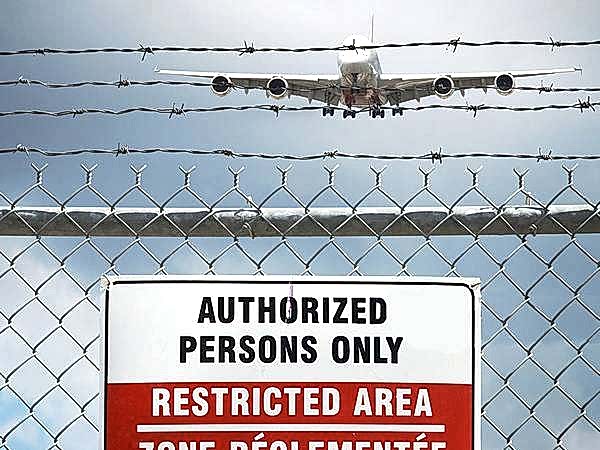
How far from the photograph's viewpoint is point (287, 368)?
2.87 meters

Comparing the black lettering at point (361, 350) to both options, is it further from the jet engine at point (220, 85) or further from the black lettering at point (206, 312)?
the jet engine at point (220, 85)

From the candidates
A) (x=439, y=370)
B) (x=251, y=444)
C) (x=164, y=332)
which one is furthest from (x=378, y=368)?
(x=164, y=332)

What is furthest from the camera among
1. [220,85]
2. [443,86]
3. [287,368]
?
[443,86]

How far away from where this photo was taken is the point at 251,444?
9.38ft

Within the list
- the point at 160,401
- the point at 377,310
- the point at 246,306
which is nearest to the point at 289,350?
A: the point at 246,306

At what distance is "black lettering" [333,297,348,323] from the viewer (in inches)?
114

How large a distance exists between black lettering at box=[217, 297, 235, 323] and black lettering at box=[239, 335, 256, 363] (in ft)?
0.22

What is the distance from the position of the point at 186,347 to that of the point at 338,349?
0.42m

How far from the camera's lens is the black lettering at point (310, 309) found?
2.89m

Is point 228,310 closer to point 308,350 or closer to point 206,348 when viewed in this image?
point 206,348

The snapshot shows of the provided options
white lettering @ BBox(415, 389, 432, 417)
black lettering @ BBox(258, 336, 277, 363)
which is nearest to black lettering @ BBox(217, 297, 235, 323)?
black lettering @ BBox(258, 336, 277, 363)

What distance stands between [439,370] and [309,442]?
42 cm

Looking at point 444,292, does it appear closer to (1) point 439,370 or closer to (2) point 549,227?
(1) point 439,370

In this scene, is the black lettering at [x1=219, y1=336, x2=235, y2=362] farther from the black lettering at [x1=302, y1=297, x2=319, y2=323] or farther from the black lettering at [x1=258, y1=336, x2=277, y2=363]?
the black lettering at [x1=302, y1=297, x2=319, y2=323]
